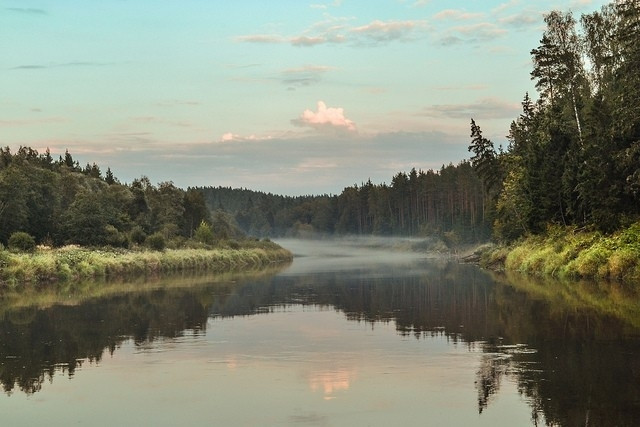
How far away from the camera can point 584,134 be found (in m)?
46.9

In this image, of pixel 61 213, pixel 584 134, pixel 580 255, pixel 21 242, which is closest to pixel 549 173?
pixel 584 134

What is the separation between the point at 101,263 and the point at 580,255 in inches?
1297

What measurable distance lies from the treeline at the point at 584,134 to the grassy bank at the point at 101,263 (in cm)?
2948

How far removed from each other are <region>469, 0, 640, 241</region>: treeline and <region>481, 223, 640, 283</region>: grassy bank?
1.24 metres

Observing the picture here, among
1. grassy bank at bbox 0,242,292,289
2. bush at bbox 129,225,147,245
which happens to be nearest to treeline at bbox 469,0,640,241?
grassy bank at bbox 0,242,292,289

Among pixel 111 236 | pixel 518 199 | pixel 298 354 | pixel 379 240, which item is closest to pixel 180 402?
pixel 298 354

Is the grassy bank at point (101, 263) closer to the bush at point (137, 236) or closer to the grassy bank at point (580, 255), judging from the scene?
the bush at point (137, 236)

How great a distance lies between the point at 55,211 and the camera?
72.2 m

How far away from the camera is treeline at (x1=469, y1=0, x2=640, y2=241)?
38.9 m

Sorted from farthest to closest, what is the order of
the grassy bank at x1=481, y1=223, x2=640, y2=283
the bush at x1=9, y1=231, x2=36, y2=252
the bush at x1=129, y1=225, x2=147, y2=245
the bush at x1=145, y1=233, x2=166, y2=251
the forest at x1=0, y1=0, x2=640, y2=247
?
the bush at x1=129, y1=225, x2=147, y2=245
the bush at x1=145, y1=233, x2=166, y2=251
the bush at x1=9, y1=231, x2=36, y2=252
the forest at x1=0, y1=0, x2=640, y2=247
the grassy bank at x1=481, y1=223, x2=640, y2=283

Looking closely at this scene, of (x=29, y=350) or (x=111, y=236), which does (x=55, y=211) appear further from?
(x=29, y=350)

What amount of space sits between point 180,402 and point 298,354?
5.04m

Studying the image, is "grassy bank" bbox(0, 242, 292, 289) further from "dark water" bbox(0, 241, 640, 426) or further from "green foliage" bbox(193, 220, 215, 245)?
"dark water" bbox(0, 241, 640, 426)

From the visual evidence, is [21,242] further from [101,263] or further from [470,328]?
[470,328]
